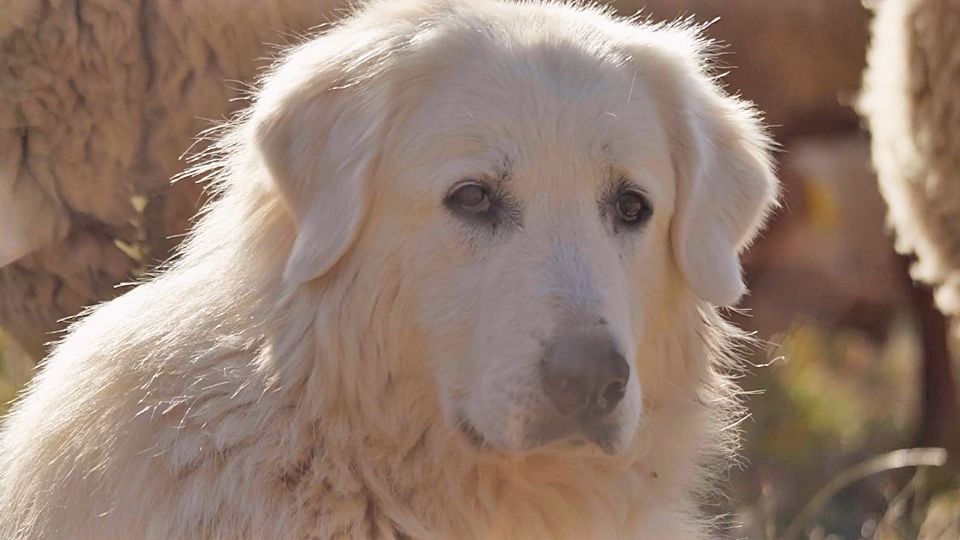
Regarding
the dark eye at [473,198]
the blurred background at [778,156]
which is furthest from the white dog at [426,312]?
the blurred background at [778,156]

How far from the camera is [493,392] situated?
10.7ft

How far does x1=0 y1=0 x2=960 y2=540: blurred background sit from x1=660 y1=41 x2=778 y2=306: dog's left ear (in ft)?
3.53

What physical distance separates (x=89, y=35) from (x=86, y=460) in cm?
202

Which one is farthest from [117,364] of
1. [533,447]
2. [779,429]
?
[779,429]

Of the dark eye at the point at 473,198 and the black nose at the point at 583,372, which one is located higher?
the dark eye at the point at 473,198

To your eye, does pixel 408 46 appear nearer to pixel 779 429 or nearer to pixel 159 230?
pixel 159 230

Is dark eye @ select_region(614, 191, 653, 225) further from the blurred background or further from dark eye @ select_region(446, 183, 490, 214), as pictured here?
the blurred background

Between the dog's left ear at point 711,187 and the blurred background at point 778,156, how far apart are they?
108cm

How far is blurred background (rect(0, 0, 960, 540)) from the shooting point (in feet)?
16.8

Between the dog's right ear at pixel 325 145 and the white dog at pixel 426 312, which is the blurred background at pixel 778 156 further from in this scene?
the dog's right ear at pixel 325 145

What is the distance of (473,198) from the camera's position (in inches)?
133

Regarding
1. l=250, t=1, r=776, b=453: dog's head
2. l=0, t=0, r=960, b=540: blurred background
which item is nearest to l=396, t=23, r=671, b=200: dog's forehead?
l=250, t=1, r=776, b=453: dog's head

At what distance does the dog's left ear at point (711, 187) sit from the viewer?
367 cm

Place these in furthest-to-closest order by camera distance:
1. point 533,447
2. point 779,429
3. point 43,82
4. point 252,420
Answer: point 779,429, point 43,82, point 252,420, point 533,447
